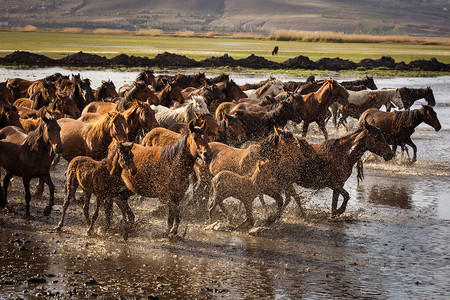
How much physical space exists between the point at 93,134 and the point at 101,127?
0.76 ft

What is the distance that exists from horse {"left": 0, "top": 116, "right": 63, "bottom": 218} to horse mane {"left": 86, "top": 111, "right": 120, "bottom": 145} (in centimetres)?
87

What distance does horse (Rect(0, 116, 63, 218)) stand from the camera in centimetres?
936

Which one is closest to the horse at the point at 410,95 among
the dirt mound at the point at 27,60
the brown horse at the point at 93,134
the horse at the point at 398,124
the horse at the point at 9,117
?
the horse at the point at 398,124

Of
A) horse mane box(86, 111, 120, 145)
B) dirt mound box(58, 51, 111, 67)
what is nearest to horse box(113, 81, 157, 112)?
horse mane box(86, 111, 120, 145)

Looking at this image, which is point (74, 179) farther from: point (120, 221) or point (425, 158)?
point (425, 158)

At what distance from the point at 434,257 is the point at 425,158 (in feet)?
24.7

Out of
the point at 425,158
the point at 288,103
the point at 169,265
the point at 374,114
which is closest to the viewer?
the point at 169,265

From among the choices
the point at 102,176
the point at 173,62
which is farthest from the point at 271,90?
the point at 173,62

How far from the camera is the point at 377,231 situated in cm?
927

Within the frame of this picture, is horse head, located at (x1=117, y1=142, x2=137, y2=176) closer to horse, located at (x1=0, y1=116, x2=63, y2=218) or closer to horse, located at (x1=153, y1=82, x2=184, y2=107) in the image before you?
horse, located at (x1=0, y1=116, x2=63, y2=218)

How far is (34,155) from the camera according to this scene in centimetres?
952

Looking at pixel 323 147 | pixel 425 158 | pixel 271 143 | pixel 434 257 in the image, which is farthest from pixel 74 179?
pixel 425 158

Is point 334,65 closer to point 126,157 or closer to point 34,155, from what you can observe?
point 34,155

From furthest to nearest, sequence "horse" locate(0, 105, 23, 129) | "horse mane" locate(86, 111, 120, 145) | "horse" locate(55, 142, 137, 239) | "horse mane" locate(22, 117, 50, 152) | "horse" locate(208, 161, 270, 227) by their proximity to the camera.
→ "horse" locate(0, 105, 23, 129), "horse mane" locate(86, 111, 120, 145), "horse mane" locate(22, 117, 50, 152), "horse" locate(208, 161, 270, 227), "horse" locate(55, 142, 137, 239)
